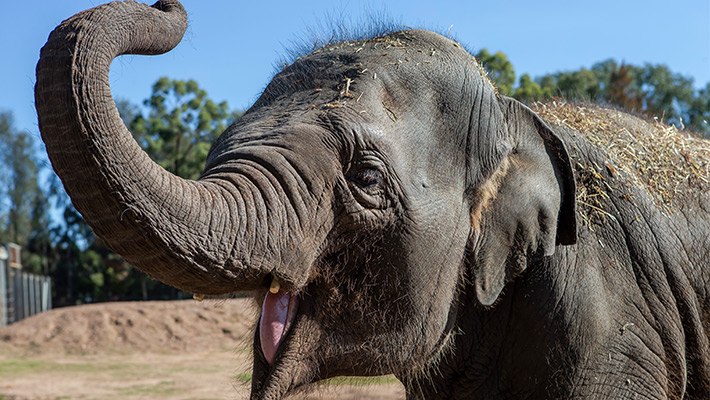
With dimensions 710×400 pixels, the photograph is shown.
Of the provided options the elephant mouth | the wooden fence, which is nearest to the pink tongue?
the elephant mouth

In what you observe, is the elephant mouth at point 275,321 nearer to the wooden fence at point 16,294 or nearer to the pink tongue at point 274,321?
the pink tongue at point 274,321

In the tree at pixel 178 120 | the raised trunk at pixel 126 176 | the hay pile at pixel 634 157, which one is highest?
the tree at pixel 178 120

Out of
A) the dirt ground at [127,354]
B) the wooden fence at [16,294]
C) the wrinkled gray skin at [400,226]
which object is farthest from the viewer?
the wooden fence at [16,294]

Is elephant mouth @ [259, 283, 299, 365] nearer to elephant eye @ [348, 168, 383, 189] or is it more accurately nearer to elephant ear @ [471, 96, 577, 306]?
elephant eye @ [348, 168, 383, 189]

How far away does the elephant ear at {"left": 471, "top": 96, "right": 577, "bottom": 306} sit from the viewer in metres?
3.04

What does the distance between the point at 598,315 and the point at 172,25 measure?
215 cm

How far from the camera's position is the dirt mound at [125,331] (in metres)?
16.0

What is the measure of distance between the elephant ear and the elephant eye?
20.8 inches

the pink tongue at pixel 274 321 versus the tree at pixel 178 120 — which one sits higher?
the tree at pixel 178 120

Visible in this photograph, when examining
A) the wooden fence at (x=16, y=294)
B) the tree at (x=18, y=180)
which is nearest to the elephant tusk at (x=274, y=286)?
the wooden fence at (x=16, y=294)

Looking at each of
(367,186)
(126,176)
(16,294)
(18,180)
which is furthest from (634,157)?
(18,180)

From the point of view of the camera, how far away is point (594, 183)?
11.4 feet

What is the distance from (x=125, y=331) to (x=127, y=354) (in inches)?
44.3

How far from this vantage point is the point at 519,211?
3053mm
